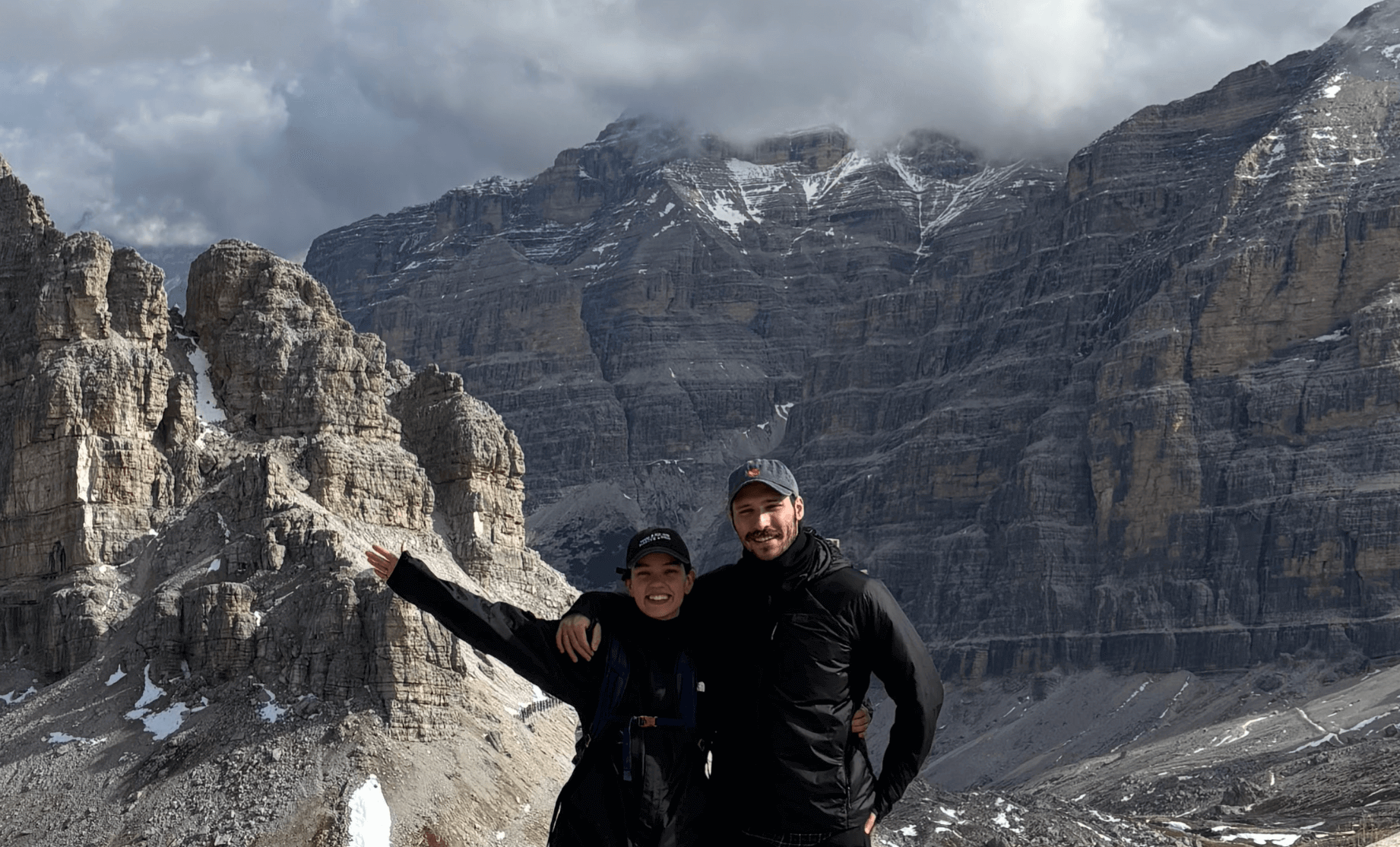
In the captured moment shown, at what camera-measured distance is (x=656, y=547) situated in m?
15.0

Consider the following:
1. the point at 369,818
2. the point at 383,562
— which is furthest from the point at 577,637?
the point at 369,818

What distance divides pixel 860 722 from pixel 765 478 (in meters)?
2.01

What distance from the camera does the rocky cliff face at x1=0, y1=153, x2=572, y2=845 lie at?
7369cm

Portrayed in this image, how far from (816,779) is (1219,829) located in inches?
5703

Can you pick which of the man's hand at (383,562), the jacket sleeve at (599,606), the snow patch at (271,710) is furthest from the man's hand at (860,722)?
the snow patch at (271,710)

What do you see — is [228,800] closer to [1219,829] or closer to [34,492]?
[34,492]

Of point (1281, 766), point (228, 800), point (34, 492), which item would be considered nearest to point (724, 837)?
point (228, 800)

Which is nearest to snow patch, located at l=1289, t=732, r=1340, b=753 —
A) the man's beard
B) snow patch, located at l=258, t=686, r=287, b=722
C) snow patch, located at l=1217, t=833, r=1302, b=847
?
snow patch, located at l=1217, t=833, r=1302, b=847

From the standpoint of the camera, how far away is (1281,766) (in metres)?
186

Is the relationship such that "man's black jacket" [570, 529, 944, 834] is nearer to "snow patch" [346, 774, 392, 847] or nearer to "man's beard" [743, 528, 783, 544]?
"man's beard" [743, 528, 783, 544]

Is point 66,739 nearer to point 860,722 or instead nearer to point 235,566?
point 235,566

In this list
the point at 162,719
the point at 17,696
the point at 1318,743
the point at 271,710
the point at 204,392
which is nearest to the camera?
the point at 271,710

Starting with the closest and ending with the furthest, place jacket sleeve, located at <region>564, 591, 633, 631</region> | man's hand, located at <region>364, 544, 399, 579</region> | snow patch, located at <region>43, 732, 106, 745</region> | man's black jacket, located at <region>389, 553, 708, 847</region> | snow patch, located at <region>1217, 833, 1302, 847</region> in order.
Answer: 1. man's black jacket, located at <region>389, 553, 708, 847</region>
2. jacket sleeve, located at <region>564, 591, 633, 631</region>
3. man's hand, located at <region>364, 544, 399, 579</region>
4. snow patch, located at <region>43, 732, 106, 745</region>
5. snow patch, located at <region>1217, 833, 1302, 847</region>

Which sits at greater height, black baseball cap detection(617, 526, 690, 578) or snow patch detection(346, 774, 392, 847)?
black baseball cap detection(617, 526, 690, 578)
